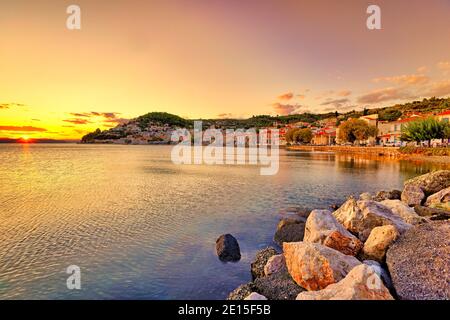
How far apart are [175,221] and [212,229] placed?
2368 millimetres

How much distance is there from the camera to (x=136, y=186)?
28.4m

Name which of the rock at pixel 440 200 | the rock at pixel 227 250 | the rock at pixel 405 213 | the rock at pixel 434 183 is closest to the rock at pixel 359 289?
the rock at pixel 227 250

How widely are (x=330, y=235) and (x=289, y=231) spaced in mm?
4161

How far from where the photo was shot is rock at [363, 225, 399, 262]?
7.91 meters

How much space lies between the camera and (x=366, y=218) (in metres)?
10.0

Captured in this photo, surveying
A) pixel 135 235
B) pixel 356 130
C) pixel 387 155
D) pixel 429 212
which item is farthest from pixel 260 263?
pixel 356 130

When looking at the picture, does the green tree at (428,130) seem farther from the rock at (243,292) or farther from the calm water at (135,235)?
the rock at (243,292)

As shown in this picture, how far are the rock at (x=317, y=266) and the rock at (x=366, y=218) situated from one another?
3112 mm

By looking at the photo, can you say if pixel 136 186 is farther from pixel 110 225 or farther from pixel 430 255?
pixel 430 255

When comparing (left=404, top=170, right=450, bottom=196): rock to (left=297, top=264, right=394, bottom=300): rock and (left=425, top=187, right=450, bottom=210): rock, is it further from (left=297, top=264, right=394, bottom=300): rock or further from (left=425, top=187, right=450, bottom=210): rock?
(left=297, top=264, right=394, bottom=300): rock

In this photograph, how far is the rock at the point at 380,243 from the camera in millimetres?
7914

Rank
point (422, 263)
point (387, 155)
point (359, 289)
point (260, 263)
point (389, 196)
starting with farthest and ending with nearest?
point (387, 155) < point (389, 196) < point (260, 263) < point (422, 263) < point (359, 289)

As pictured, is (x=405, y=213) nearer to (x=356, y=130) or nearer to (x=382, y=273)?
(x=382, y=273)
